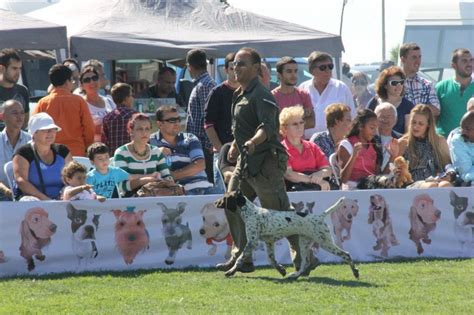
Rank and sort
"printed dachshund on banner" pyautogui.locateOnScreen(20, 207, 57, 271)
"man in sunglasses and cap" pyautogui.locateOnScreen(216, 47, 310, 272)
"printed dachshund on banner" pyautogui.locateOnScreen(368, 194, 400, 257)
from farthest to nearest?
"printed dachshund on banner" pyautogui.locateOnScreen(368, 194, 400, 257) → "printed dachshund on banner" pyautogui.locateOnScreen(20, 207, 57, 271) → "man in sunglasses and cap" pyautogui.locateOnScreen(216, 47, 310, 272)

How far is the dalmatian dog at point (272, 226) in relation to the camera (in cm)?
1016

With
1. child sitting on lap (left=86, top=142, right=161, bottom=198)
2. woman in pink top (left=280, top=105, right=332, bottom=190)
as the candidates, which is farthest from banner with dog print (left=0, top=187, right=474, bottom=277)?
child sitting on lap (left=86, top=142, right=161, bottom=198)

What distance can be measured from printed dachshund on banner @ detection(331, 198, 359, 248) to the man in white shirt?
1845 millimetres

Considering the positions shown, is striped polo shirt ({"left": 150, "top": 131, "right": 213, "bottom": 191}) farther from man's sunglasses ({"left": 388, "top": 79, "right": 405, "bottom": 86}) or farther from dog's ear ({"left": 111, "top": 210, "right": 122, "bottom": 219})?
man's sunglasses ({"left": 388, "top": 79, "right": 405, "bottom": 86})

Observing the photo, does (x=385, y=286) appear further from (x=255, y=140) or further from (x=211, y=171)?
(x=211, y=171)

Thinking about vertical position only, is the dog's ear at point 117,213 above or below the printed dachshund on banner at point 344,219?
above

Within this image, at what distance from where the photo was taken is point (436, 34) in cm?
3138

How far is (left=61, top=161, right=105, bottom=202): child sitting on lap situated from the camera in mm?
11203

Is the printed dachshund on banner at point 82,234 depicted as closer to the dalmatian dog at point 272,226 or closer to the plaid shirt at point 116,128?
the dalmatian dog at point 272,226

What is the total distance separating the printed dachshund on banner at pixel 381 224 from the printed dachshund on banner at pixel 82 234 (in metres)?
2.62

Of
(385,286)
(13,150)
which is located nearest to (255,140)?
(385,286)

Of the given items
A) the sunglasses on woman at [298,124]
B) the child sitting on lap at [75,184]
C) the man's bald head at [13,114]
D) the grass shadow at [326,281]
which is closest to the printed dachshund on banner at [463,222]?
the sunglasses on woman at [298,124]

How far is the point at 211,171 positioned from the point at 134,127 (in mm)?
1817

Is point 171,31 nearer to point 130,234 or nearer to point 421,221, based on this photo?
point 421,221
